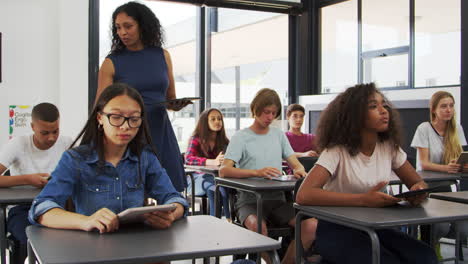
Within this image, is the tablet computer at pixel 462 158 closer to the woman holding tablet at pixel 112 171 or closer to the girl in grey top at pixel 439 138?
the girl in grey top at pixel 439 138

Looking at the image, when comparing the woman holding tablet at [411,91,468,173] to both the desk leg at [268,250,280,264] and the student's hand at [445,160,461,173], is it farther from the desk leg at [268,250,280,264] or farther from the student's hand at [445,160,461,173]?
the desk leg at [268,250,280,264]

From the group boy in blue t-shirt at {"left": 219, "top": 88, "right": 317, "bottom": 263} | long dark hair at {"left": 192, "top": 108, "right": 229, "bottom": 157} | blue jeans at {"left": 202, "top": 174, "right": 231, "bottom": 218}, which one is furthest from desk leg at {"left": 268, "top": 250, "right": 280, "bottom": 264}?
long dark hair at {"left": 192, "top": 108, "right": 229, "bottom": 157}

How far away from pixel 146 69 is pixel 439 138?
2.53 m

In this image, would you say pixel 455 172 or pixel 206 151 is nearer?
pixel 455 172

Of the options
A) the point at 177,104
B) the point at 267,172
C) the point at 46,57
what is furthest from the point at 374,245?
the point at 46,57

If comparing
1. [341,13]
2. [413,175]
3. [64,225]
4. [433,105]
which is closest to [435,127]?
[433,105]

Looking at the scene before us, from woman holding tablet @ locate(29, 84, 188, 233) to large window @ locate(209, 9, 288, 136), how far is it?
4316 mm

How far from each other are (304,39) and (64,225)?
5.66 m

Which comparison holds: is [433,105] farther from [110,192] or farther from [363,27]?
[110,192]

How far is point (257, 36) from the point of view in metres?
6.74

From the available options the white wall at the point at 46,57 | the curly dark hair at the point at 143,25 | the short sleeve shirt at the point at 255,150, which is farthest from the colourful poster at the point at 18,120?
the curly dark hair at the point at 143,25

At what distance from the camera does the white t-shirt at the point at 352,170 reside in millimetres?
2365

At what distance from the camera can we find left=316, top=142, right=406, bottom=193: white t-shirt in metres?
2.37

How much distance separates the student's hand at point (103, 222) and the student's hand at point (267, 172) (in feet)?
5.72
